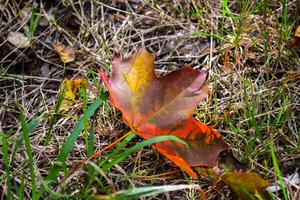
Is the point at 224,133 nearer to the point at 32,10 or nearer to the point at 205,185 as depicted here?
the point at 205,185

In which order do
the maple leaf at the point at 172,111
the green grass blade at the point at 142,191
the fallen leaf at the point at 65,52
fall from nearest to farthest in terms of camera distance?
the green grass blade at the point at 142,191 → the maple leaf at the point at 172,111 → the fallen leaf at the point at 65,52

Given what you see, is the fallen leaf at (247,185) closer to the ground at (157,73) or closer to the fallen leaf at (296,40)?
the ground at (157,73)

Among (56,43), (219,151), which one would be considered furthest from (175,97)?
(56,43)

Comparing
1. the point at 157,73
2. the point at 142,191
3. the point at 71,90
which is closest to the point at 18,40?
the point at 71,90

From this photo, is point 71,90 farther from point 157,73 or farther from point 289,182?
point 289,182

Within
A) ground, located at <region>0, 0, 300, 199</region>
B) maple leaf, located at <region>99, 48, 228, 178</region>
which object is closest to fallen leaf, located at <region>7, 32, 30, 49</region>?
ground, located at <region>0, 0, 300, 199</region>

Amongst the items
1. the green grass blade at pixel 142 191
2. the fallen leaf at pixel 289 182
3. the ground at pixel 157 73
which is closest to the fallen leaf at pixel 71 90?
Result: the ground at pixel 157 73

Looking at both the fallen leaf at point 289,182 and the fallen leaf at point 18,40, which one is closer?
the fallen leaf at point 289,182
